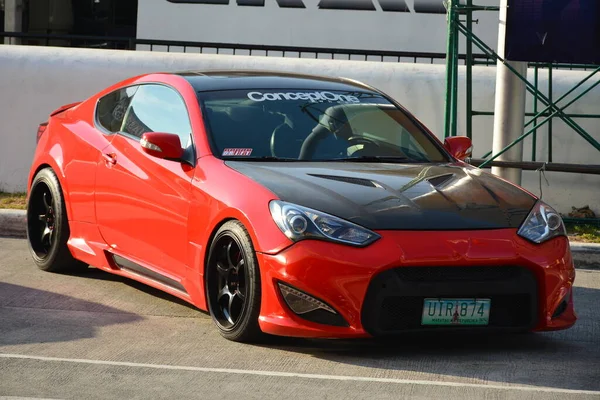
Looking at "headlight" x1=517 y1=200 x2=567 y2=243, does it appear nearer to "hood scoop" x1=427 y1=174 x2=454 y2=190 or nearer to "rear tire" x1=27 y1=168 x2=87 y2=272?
"hood scoop" x1=427 y1=174 x2=454 y2=190

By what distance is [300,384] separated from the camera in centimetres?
573

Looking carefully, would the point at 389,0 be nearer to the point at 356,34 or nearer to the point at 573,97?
the point at 356,34

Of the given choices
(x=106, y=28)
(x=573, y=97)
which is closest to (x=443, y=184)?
(x=573, y=97)

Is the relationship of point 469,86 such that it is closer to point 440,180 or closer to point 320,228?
point 440,180

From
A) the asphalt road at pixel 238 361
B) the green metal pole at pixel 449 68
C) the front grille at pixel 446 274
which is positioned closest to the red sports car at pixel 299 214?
the front grille at pixel 446 274

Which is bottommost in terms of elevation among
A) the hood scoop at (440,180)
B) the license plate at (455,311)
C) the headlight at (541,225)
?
the license plate at (455,311)

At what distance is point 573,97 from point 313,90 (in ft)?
15.8

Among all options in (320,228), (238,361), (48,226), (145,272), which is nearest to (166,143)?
(145,272)

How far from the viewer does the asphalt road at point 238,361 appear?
5.62m

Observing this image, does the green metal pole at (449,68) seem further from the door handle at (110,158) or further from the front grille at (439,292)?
the front grille at (439,292)

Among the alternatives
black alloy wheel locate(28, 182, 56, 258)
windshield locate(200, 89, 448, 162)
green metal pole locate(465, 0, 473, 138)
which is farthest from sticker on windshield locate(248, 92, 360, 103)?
green metal pole locate(465, 0, 473, 138)

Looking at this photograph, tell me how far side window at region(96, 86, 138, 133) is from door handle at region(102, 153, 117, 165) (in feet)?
0.74

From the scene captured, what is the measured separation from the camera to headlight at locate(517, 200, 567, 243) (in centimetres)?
648

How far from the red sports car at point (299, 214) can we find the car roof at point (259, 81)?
0.06 feet
